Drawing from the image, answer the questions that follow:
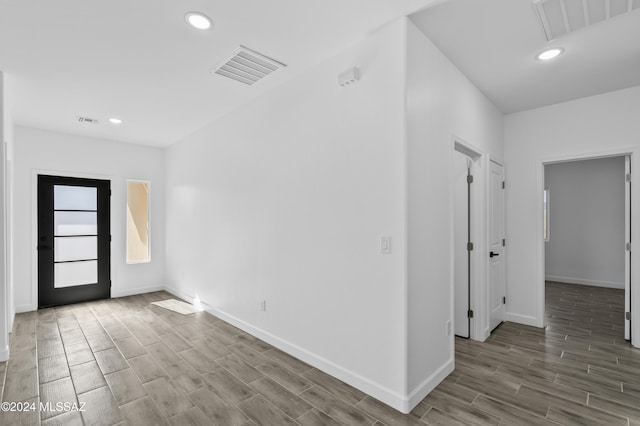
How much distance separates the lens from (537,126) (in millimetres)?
4090

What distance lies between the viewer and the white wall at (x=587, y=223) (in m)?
6.14

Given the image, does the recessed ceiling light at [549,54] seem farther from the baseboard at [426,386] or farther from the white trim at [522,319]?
the white trim at [522,319]

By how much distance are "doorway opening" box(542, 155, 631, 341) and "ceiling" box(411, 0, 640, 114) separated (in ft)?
8.50

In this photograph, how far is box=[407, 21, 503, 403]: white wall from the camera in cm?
230

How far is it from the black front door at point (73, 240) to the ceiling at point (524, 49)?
233 inches

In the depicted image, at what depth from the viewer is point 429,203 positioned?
2.52 meters

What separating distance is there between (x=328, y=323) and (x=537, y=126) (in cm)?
385

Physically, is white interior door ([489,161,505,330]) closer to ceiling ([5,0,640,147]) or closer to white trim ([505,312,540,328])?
white trim ([505,312,540,328])

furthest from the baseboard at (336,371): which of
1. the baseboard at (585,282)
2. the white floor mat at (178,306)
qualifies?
the baseboard at (585,282)

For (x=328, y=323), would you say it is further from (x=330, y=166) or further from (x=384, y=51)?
(x=384, y=51)

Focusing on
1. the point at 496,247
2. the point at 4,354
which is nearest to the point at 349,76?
the point at 496,247

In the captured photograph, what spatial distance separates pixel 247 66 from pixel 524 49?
2593 millimetres

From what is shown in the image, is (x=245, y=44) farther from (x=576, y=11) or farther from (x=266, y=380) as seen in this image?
(x=266, y=380)

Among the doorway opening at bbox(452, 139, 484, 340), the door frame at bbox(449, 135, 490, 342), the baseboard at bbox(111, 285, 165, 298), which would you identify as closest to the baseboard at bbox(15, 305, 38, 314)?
the baseboard at bbox(111, 285, 165, 298)
